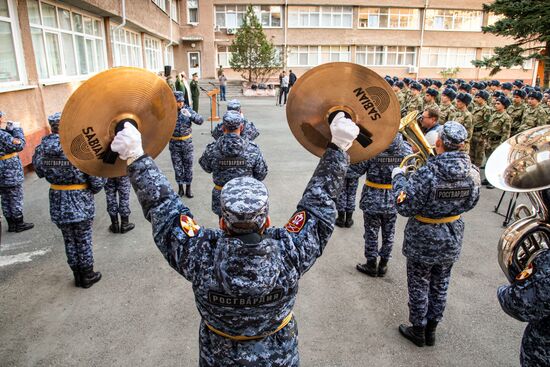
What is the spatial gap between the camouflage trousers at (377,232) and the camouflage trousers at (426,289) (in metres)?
1.22

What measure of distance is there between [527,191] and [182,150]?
22.1 feet

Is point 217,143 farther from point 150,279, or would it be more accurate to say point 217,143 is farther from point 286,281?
point 286,281

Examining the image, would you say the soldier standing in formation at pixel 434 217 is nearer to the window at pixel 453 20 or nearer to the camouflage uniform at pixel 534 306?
the camouflage uniform at pixel 534 306

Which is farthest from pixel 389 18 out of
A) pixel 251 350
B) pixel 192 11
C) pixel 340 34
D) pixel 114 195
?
pixel 251 350

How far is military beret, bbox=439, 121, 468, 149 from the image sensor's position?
3.39 m

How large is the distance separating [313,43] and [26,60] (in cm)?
2810

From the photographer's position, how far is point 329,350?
3.82 metres

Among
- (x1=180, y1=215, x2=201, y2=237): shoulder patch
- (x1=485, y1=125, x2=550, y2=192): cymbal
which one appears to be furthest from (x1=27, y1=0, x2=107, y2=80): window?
(x1=485, y1=125, x2=550, y2=192): cymbal

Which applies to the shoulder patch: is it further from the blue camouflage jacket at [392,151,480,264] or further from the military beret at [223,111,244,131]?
the military beret at [223,111,244,131]

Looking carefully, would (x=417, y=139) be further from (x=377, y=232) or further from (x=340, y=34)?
(x=340, y=34)

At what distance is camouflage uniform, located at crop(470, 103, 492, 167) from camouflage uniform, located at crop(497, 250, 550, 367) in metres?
8.78

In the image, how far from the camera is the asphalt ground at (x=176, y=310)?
375 centimetres

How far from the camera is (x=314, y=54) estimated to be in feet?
115

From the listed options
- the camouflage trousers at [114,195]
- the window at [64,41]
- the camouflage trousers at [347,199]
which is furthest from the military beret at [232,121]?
the window at [64,41]
